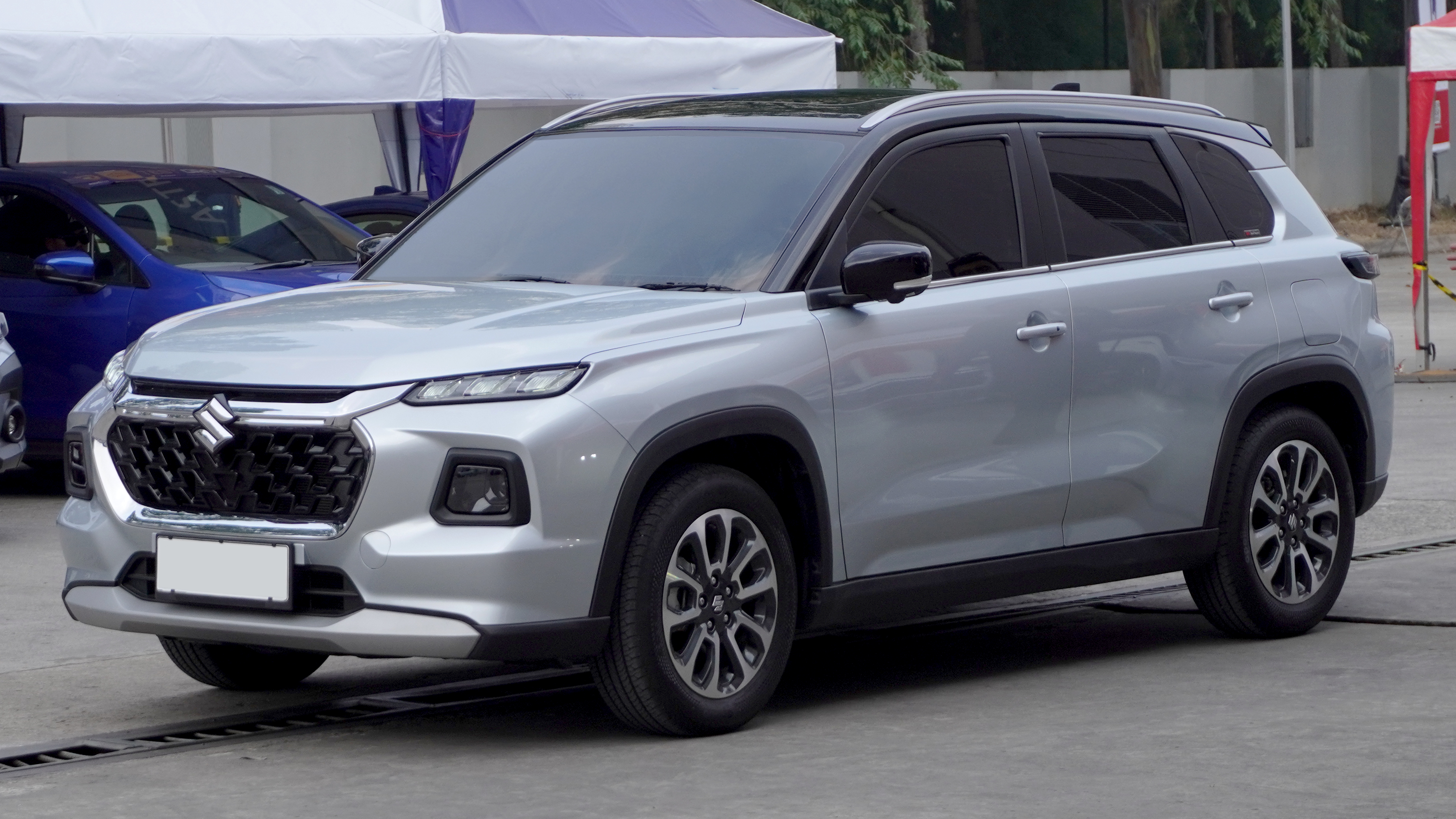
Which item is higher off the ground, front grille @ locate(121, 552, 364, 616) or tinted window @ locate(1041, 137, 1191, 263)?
tinted window @ locate(1041, 137, 1191, 263)

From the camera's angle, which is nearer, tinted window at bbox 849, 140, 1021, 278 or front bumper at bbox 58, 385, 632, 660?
front bumper at bbox 58, 385, 632, 660

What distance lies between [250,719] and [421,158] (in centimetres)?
861

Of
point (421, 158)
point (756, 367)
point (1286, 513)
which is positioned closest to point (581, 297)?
point (756, 367)

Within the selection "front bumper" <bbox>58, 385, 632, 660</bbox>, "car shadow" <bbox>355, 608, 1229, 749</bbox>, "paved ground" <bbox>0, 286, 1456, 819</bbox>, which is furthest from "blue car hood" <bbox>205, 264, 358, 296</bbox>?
"front bumper" <bbox>58, 385, 632, 660</bbox>

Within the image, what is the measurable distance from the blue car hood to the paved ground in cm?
336

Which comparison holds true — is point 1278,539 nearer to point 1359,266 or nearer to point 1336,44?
point 1359,266

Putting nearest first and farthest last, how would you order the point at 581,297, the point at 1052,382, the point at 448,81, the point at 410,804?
the point at 410,804, the point at 581,297, the point at 1052,382, the point at 448,81

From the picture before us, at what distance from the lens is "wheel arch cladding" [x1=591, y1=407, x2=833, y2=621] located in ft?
17.7

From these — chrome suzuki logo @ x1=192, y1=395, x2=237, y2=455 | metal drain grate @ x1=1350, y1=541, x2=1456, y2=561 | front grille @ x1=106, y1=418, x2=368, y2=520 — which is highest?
chrome suzuki logo @ x1=192, y1=395, x2=237, y2=455

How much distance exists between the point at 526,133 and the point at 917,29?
12.8 m

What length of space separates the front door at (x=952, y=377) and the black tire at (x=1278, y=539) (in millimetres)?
848

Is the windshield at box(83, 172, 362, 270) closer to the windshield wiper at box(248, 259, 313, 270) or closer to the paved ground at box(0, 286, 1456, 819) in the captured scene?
the windshield wiper at box(248, 259, 313, 270)

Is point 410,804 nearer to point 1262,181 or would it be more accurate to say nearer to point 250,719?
point 250,719

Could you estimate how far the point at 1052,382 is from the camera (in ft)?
21.2
